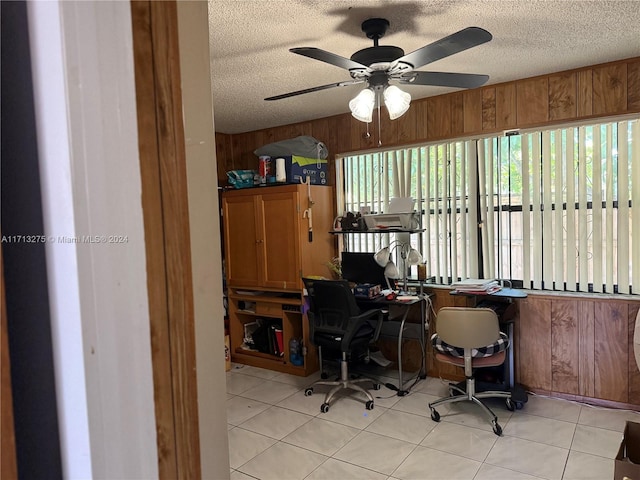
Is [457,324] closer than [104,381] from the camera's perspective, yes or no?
No

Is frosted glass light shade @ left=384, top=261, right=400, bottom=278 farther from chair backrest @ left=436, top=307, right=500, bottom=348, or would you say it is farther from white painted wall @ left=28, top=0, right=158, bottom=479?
white painted wall @ left=28, top=0, right=158, bottom=479

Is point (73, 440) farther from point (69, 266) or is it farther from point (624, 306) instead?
point (624, 306)

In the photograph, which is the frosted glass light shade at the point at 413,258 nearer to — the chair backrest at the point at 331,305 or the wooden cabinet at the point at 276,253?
the chair backrest at the point at 331,305

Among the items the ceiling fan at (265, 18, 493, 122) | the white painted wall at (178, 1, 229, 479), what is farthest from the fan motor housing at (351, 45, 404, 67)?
the white painted wall at (178, 1, 229, 479)

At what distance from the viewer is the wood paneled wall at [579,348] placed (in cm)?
317

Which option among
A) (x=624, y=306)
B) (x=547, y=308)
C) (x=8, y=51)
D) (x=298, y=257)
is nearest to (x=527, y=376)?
(x=547, y=308)

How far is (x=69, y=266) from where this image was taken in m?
0.55

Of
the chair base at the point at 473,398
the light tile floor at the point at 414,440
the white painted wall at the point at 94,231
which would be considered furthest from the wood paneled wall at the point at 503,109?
the white painted wall at the point at 94,231

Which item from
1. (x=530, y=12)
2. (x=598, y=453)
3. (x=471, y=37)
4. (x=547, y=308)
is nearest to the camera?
(x=471, y=37)

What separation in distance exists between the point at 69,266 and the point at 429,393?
3543mm

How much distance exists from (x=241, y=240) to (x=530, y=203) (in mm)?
2691

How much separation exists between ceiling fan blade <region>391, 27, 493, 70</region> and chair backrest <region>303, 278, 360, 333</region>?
177cm

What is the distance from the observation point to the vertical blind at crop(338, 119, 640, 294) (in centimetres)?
319

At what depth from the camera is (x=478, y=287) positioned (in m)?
3.38
